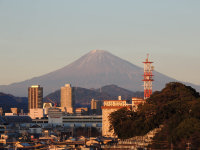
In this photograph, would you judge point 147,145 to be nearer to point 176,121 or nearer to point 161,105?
point 176,121

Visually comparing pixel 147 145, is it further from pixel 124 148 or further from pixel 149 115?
pixel 149 115

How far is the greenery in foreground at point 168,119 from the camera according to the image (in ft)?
278

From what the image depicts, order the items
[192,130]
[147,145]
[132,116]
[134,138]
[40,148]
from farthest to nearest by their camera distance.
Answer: [40,148] → [132,116] → [134,138] → [147,145] → [192,130]

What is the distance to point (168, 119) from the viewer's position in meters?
99.9

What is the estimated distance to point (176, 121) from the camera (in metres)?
93.8

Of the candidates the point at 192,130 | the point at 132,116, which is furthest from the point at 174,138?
the point at 132,116

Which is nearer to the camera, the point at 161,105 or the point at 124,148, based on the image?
the point at 124,148

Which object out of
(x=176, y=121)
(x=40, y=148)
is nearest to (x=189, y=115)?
(x=176, y=121)

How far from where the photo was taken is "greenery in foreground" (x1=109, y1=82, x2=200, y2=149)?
8475 centimetres

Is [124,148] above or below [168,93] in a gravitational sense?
below

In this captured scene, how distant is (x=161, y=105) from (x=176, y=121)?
8413mm

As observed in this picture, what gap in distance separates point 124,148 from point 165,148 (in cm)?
774

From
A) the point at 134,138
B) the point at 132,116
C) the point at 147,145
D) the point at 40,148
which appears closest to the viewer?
the point at 147,145

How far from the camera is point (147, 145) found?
297 ft
